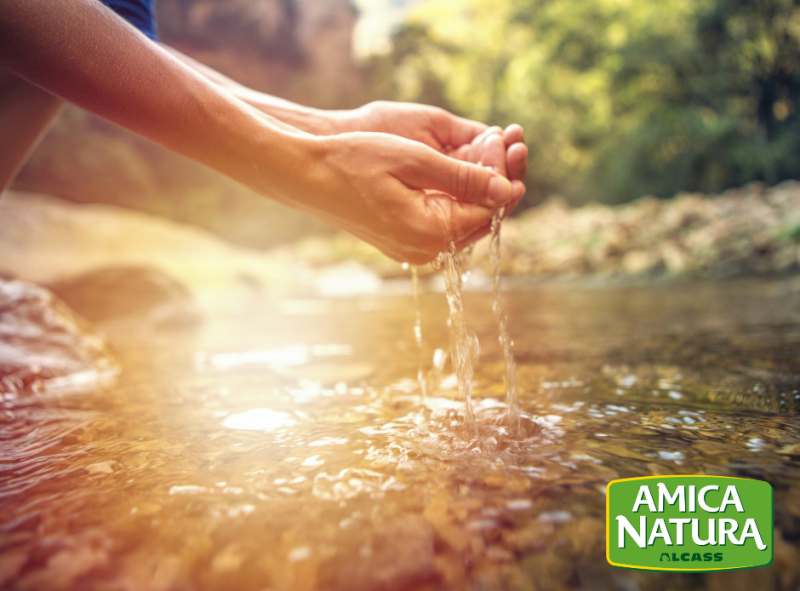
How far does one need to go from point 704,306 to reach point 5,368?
4.45 meters

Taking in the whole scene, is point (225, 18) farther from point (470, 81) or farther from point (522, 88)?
point (522, 88)

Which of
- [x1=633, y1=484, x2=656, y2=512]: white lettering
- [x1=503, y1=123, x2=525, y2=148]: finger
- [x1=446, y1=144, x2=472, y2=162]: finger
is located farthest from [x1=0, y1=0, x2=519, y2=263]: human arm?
Result: [x1=633, y1=484, x2=656, y2=512]: white lettering

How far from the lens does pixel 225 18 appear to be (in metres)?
23.2

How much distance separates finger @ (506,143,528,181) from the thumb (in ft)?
0.82

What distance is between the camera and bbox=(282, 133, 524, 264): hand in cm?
143

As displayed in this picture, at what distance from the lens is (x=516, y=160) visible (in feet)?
5.69

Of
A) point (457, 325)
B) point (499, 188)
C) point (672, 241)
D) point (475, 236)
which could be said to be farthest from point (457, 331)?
point (672, 241)

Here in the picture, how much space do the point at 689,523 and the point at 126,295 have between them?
5.79m

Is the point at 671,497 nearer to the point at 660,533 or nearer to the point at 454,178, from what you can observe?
the point at 660,533

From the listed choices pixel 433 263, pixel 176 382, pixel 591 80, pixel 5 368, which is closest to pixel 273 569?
pixel 433 263

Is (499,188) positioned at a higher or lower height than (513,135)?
lower

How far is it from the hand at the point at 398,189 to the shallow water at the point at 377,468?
1.81 ft

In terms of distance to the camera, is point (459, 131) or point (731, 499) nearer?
point (731, 499)

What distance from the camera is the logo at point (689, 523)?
2.52 feet
